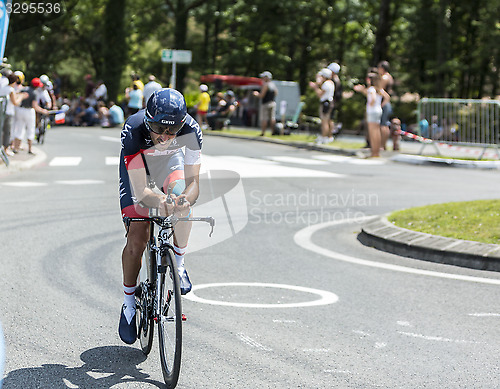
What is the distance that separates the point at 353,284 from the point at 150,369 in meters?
3.07

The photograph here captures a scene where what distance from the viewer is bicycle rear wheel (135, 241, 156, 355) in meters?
5.15

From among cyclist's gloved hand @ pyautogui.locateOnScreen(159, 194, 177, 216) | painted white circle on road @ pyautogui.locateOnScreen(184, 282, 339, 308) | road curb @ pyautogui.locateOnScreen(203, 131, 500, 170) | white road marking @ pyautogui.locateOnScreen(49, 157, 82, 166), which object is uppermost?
cyclist's gloved hand @ pyautogui.locateOnScreen(159, 194, 177, 216)

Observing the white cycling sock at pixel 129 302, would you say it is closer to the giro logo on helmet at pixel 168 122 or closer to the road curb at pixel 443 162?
the giro logo on helmet at pixel 168 122

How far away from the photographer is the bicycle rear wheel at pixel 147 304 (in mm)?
5148

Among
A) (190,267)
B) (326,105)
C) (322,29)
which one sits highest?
(322,29)

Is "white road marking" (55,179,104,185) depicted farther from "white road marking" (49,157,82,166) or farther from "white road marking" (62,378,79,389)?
"white road marking" (62,378,79,389)

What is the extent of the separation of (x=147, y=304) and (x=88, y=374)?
1.82 feet

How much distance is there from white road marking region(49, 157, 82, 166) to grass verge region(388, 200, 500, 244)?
9443 mm

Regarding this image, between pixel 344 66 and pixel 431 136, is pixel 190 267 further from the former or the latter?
pixel 344 66

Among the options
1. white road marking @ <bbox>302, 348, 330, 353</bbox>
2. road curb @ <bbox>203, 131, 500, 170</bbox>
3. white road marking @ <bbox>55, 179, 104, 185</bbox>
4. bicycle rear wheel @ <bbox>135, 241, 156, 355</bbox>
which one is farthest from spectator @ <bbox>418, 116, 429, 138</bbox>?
bicycle rear wheel @ <bbox>135, 241, 156, 355</bbox>

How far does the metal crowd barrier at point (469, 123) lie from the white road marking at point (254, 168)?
14.7ft

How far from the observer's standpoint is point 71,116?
121 feet

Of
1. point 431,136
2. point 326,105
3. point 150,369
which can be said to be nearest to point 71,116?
point 326,105

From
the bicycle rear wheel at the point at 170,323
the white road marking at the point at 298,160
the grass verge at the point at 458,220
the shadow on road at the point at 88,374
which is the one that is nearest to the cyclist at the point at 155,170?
the shadow on road at the point at 88,374
